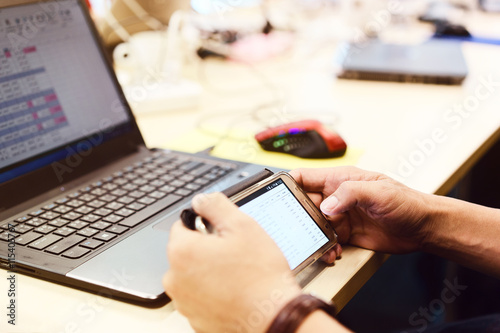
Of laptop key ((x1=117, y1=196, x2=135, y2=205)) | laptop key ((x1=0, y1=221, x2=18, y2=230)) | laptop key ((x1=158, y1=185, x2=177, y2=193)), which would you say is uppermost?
laptop key ((x1=0, y1=221, x2=18, y2=230))

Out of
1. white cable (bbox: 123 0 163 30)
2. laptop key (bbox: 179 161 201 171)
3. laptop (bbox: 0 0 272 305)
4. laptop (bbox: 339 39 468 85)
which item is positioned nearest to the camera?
laptop (bbox: 0 0 272 305)

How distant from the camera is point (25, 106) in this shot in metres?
0.67

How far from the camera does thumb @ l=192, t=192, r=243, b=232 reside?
0.44 meters

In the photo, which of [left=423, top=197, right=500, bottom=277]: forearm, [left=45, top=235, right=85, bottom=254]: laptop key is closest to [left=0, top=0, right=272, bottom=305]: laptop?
[left=45, top=235, right=85, bottom=254]: laptop key

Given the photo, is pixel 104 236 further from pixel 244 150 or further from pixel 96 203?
pixel 244 150

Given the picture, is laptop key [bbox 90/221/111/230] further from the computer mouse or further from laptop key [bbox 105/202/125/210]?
the computer mouse

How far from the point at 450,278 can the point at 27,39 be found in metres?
1.10

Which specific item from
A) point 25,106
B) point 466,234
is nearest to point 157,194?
point 25,106

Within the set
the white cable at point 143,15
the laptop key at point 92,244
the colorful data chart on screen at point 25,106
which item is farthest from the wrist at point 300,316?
the white cable at point 143,15

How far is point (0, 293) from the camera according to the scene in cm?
51

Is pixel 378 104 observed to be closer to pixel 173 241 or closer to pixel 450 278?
pixel 450 278

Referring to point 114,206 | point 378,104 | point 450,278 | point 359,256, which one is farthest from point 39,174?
point 450,278

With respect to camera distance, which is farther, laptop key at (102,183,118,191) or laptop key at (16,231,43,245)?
laptop key at (102,183,118,191)

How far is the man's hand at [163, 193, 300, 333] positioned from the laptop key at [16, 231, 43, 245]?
0.67 feet
